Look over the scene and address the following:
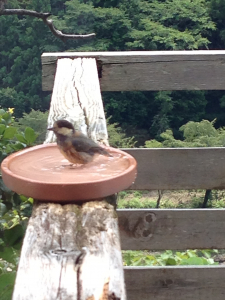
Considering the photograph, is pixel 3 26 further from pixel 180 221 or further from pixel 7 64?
pixel 180 221

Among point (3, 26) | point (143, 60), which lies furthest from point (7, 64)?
point (143, 60)

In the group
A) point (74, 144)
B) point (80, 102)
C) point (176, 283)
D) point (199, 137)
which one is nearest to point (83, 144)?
point (74, 144)

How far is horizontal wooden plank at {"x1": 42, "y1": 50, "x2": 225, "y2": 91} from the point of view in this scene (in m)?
1.39

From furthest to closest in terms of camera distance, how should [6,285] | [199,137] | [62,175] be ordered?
[199,137] < [6,285] < [62,175]

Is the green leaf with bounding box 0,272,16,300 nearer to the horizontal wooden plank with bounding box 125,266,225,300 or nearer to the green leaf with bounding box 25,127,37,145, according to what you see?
the green leaf with bounding box 25,127,37,145

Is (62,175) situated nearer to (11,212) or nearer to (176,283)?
(11,212)

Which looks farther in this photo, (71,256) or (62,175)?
(62,175)

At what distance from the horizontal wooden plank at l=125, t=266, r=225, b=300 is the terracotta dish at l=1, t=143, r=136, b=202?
0.59 metres

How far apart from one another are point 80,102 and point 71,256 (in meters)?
0.64

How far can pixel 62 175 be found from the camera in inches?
32.3

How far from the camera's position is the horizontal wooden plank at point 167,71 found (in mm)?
Answer: 1391

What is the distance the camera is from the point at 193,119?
58.9ft

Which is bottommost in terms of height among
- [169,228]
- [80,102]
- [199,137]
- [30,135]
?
[199,137]

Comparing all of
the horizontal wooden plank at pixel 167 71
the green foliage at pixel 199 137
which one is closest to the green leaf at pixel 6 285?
the horizontal wooden plank at pixel 167 71
